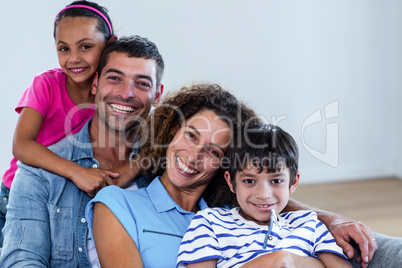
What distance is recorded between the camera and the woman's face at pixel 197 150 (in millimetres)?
1619

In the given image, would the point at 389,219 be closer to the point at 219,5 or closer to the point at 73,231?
the point at 219,5

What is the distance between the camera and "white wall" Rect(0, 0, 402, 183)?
14.7 ft

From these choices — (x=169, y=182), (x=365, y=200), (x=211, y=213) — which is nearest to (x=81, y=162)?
(x=169, y=182)

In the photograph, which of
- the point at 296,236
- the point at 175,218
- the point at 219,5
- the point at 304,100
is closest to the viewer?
the point at 296,236

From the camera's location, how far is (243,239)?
147 cm

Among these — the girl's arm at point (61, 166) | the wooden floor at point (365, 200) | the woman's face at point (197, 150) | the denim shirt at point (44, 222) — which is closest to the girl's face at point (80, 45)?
the girl's arm at point (61, 166)

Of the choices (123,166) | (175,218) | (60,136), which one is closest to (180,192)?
(175,218)

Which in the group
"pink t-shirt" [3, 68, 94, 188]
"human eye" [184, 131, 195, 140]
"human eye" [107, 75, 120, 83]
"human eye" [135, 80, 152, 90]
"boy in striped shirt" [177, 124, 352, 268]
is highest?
"human eye" [107, 75, 120, 83]

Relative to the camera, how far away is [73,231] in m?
1.66

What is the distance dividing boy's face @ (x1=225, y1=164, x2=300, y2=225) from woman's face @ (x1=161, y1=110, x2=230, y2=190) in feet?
0.44

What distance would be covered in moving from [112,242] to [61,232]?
0.98 feet

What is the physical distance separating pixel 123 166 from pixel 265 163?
0.58 m

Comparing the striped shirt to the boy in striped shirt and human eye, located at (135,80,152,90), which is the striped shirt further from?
human eye, located at (135,80,152,90)

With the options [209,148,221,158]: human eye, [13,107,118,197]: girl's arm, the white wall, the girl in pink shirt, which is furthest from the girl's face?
Answer: the white wall
